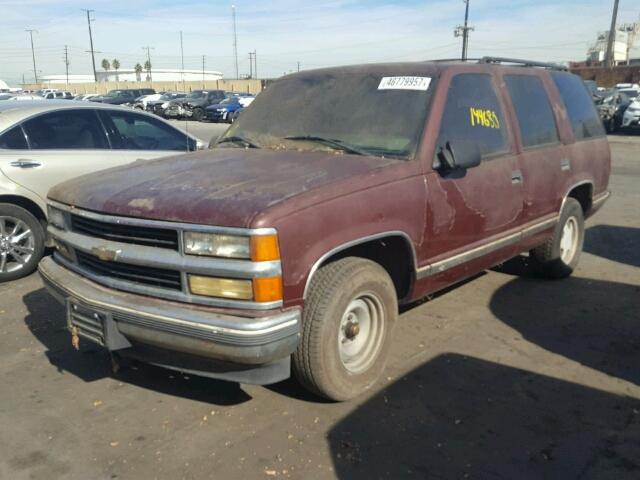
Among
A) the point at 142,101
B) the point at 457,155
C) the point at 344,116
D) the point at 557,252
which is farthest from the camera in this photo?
the point at 142,101

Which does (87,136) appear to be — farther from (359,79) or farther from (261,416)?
(261,416)

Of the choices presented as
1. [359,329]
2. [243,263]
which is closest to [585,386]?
[359,329]

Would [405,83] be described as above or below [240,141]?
above

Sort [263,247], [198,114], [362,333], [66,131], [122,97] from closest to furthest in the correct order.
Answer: [263,247], [362,333], [66,131], [198,114], [122,97]

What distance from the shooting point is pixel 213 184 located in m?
3.35

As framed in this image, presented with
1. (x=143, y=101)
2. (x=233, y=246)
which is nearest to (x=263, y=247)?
(x=233, y=246)

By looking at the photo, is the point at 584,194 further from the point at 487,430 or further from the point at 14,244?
the point at 14,244

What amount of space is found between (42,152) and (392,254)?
12.8 feet

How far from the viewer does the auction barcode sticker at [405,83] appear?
4156 mm

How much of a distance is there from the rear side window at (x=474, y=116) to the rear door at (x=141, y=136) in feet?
10.9

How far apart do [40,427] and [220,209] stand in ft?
5.15

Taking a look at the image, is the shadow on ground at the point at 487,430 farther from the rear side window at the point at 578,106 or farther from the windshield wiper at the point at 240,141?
the rear side window at the point at 578,106

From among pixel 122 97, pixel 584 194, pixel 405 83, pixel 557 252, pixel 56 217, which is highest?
pixel 405 83

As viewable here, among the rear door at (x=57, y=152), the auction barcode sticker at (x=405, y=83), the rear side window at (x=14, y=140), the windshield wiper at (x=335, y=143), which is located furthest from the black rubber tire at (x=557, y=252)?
the rear side window at (x=14, y=140)
